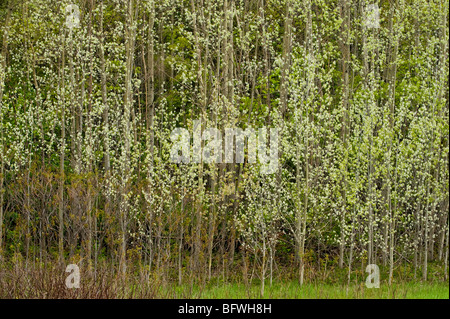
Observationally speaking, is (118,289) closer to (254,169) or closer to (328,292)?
(328,292)

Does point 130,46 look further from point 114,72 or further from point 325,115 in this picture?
point 325,115

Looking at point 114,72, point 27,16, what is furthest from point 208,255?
point 27,16

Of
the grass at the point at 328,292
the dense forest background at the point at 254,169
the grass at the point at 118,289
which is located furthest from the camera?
the dense forest background at the point at 254,169

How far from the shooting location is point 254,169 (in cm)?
1407

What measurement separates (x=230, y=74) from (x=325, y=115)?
3.67m

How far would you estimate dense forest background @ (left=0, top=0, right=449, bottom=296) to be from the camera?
13781mm

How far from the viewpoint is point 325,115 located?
45.5 ft

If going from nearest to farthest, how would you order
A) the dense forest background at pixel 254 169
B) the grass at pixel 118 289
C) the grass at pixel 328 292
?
the grass at pixel 118 289
the grass at pixel 328 292
the dense forest background at pixel 254 169

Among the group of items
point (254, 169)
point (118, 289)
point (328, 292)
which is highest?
point (254, 169)

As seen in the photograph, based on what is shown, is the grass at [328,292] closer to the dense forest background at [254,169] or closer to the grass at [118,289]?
the grass at [118,289]

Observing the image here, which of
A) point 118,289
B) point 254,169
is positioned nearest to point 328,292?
point 254,169

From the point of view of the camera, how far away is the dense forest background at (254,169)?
13.8m

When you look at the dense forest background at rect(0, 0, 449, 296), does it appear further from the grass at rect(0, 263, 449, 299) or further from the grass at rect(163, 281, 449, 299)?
the grass at rect(0, 263, 449, 299)

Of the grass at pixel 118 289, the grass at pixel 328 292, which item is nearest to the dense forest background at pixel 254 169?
the grass at pixel 328 292
